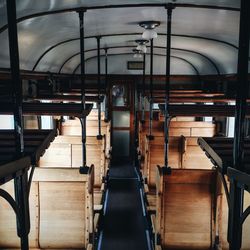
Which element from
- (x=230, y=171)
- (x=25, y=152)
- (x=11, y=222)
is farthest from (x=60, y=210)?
(x=230, y=171)

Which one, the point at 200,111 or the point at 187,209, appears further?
the point at 200,111

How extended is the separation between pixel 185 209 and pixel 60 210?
1.43 meters

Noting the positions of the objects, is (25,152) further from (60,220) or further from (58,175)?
(60,220)

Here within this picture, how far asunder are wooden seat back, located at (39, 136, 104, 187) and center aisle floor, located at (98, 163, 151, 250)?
40.5 inches

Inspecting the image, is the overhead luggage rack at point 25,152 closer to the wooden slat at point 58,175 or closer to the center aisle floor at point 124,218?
the wooden slat at point 58,175

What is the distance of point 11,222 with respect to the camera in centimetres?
353

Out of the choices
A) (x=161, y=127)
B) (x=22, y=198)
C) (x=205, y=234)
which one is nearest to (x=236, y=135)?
(x=22, y=198)

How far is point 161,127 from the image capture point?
775cm

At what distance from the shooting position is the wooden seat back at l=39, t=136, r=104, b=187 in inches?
226

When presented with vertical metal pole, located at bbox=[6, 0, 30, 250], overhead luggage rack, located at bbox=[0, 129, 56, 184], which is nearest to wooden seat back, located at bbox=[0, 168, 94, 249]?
overhead luggage rack, located at bbox=[0, 129, 56, 184]

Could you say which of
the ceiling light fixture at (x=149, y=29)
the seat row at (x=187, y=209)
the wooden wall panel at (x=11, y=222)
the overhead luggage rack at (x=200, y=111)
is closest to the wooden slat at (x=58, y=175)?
the wooden wall panel at (x=11, y=222)

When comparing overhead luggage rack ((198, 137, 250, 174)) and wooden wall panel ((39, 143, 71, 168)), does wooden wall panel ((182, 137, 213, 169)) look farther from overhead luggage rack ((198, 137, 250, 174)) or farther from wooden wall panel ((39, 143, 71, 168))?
overhead luggage rack ((198, 137, 250, 174))

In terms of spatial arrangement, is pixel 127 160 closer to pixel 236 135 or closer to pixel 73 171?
pixel 73 171

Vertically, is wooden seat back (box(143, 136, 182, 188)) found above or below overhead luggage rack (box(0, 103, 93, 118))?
below
